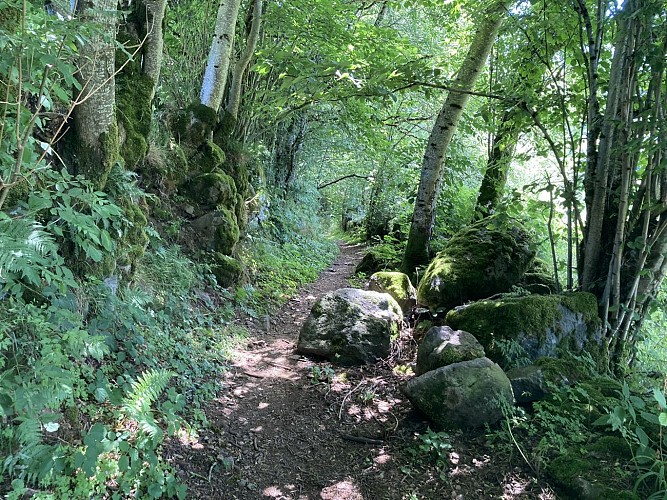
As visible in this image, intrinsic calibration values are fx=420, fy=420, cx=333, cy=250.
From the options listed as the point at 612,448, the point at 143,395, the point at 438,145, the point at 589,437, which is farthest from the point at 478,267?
the point at 143,395

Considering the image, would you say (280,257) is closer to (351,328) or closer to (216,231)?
(216,231)

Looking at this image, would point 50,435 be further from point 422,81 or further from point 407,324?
point 422,81

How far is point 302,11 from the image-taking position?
8906 mm

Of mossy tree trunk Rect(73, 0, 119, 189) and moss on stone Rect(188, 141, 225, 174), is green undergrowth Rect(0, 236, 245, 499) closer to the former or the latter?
mossy tree trunk Rect(73, 0, 119, 189)

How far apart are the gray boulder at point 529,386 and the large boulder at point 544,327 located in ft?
1.99

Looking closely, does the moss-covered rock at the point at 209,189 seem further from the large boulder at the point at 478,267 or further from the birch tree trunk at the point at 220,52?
the large boulder at the point at 478,267

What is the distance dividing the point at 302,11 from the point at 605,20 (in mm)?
6237

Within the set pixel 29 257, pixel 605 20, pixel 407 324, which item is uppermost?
pixel 605 20

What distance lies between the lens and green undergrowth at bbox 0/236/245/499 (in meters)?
2.45

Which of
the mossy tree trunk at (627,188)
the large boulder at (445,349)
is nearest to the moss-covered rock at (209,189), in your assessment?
the large boulder at (445,349)

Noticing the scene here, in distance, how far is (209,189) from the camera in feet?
24.3

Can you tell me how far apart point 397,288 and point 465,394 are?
123 inches

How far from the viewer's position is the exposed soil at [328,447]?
10.7 ft

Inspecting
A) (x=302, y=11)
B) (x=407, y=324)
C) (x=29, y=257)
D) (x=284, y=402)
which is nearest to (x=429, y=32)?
(x=302, y=11)
